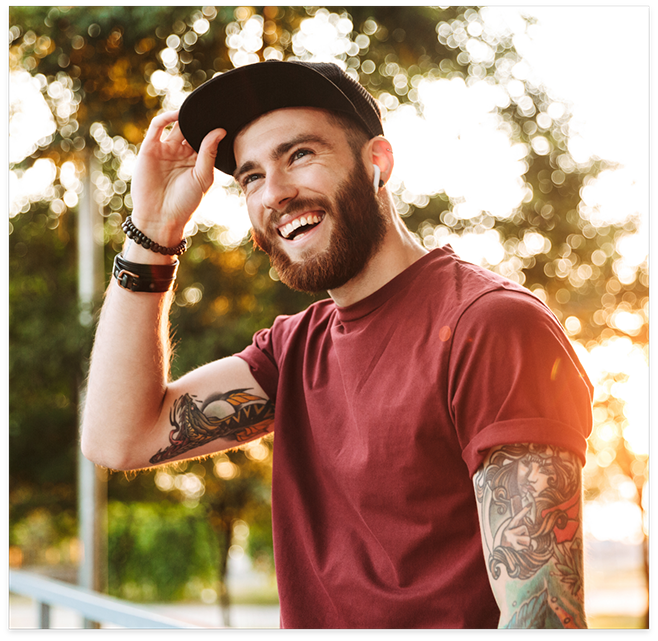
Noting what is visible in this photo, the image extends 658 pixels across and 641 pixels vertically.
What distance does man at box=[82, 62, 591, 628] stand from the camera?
3.84 feet

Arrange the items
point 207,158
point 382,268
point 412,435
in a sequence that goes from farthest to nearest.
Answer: point 207,158, point 382,268, point 412,435

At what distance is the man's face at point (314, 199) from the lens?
5.54ft

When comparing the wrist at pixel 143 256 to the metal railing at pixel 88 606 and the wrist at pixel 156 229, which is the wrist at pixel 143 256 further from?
the metal railing at pixel 88 606

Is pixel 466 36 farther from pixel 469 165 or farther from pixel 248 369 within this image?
pixel 248 369

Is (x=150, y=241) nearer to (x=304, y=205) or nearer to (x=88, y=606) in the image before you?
(x=304, y=205)

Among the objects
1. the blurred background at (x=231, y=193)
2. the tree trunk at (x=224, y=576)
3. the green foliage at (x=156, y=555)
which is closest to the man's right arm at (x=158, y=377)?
the blurred background at (x=231, y=193)

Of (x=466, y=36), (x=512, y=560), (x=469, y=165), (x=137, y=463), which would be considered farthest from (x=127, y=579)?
(x=512, y=560)

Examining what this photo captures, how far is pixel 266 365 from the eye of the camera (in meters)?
1.93

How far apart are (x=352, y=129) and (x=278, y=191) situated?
0.29m

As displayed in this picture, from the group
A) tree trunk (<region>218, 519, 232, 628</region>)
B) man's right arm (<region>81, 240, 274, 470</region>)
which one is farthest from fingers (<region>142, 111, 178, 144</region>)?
tree trunk (<region>218, 519, 232, 628</region>)

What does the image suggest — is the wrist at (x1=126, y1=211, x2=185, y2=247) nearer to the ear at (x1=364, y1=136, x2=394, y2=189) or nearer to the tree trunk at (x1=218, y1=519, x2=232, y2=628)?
the ear at (x1=364, y1=136, x2=394, y2=189)

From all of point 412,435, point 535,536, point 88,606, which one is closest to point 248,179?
point 412,435

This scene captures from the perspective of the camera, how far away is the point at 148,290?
1823 mm

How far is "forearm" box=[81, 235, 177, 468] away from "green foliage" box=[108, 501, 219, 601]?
12862 mm
